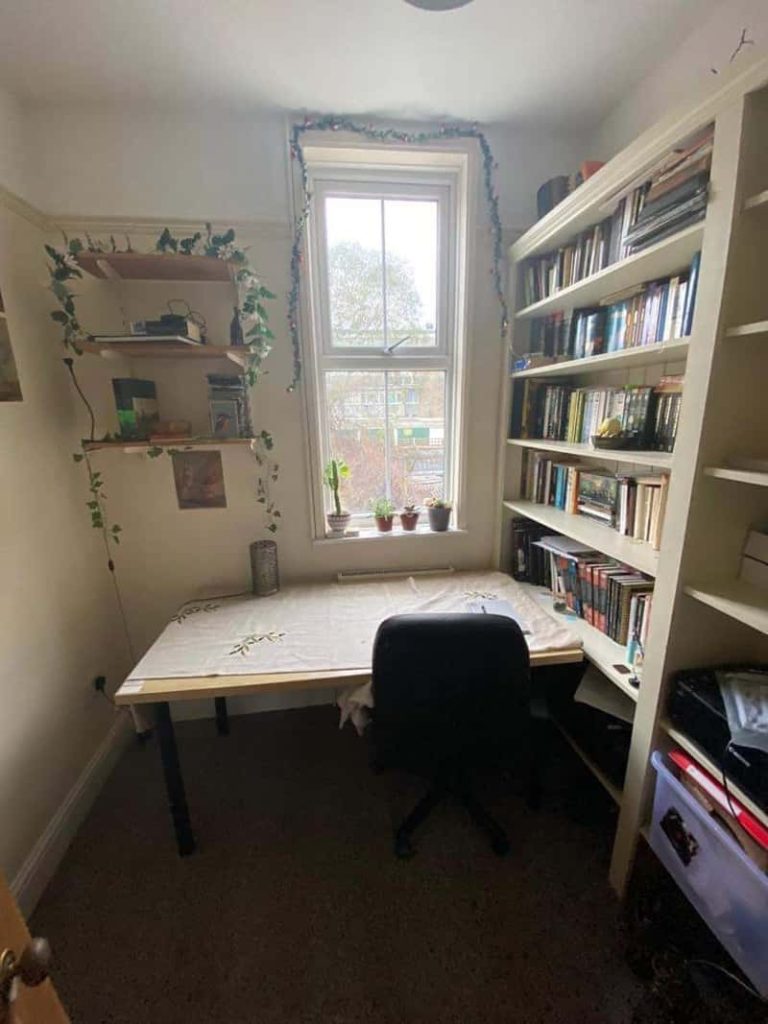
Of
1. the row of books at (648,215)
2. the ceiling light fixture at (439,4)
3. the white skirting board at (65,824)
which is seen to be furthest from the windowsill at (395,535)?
the ceiling light fixture at (439,4)

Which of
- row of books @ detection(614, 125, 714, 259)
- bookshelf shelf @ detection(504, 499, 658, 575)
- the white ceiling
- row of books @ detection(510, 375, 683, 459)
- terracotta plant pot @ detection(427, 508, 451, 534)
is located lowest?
terracotta plant pot @ detection(427, 508, 451, 534)

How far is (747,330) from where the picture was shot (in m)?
0.86

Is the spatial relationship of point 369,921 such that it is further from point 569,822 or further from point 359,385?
point 359,385

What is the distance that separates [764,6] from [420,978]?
2747 mm

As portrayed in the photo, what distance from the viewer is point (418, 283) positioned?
195 cm

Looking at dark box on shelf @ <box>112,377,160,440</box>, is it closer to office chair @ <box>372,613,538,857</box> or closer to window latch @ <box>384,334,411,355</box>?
window latch @ <box>384,334,411,355</box>

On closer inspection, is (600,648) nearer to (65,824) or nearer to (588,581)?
(588,581)

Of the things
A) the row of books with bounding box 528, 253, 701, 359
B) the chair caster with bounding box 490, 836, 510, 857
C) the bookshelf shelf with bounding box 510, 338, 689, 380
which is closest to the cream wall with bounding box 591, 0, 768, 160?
the row of books with bounding box 528, 253, 701, 359

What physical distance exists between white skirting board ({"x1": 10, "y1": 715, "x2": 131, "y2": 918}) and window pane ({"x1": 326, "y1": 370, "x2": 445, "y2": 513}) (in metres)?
1.53

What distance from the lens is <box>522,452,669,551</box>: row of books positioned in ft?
4.36

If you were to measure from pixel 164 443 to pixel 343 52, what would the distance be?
1439 mm

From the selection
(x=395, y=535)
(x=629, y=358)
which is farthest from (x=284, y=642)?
(x=629, y=358)

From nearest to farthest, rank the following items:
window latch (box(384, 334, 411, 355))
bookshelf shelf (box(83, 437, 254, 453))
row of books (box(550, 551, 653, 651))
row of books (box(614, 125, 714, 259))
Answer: row of books (box(614, 125, 714, 259))
row of books (box(550, 551, 653, 651))
bookshelf shelf (box(83, 437, 254, 453))
window latch (box(384, 334, 411, 355))

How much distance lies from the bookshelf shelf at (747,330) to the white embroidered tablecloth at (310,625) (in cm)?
103
